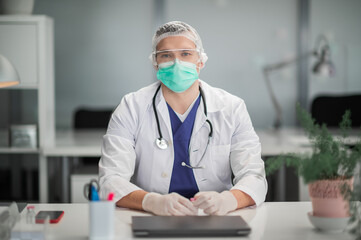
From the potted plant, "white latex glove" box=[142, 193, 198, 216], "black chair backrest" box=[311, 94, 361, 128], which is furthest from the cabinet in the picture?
"black chair backrest" box=[311, 94, 361, 128]

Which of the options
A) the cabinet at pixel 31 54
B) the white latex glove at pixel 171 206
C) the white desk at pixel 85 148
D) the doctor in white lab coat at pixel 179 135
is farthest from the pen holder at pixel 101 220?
the cabinet at pixel 31 54

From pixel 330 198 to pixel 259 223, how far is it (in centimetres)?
23

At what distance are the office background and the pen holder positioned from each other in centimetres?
387

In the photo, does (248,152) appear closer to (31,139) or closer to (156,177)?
(156,177)

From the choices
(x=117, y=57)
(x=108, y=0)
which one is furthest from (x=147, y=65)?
(x=108, y=0)

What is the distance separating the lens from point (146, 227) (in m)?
1.34

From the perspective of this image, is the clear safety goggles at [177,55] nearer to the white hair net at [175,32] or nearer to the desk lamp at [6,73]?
the white hair net at [175,32]

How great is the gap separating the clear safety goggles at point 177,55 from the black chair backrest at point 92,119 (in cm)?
234

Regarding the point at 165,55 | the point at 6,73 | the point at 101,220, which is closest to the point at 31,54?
the point at 6,73

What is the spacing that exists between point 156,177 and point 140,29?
3364 millimetres

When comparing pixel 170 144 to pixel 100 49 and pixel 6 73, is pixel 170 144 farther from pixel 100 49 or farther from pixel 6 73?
pixel 100 49

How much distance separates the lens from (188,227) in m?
1.35

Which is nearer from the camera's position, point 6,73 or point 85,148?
point 6,73

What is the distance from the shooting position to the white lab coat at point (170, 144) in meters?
1.94
